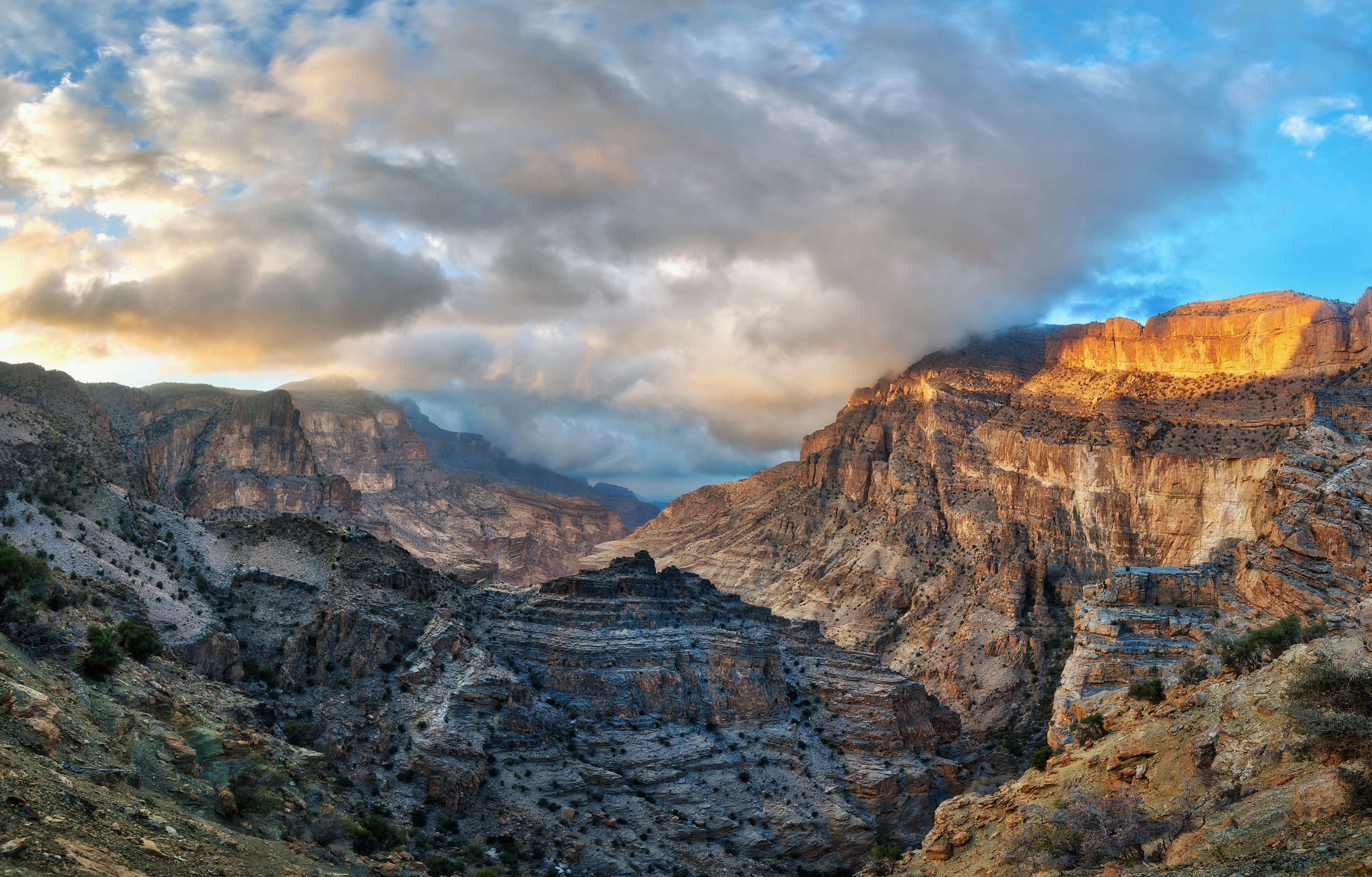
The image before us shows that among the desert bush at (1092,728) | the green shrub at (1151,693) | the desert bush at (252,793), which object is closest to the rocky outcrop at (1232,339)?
the green shrub at (1151,693)

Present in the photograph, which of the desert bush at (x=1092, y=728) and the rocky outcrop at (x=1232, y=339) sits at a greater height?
the rocky outcrop at (x=1232, y=339)

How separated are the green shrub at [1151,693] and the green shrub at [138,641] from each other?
48.7 meters

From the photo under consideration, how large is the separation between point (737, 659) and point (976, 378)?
385ft

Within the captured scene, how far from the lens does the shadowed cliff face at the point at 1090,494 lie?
9331 centimetres

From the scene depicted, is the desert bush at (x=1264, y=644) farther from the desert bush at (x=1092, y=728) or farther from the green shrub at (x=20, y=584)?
the green shrub at (x=20, y=584)

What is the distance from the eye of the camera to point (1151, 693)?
146 ft

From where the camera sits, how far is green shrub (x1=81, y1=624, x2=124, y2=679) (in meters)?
32.0

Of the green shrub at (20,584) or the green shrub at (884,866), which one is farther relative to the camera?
the green shrub at (884,866)

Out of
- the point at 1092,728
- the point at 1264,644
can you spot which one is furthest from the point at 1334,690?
the point at 1264,644

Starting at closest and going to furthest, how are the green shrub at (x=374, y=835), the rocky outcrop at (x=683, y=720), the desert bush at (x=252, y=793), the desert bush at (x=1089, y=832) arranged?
the desert bush at (x=1089, y=832) → the desert bush at (x=252, y=793) → the green shrub at (x=374, y=835) → the rocky outcrop at (x=683, y=720)

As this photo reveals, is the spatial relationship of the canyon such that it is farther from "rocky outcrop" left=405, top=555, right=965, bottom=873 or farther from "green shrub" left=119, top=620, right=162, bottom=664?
"green shrub" left=119, top=620, right=162, bottom=664

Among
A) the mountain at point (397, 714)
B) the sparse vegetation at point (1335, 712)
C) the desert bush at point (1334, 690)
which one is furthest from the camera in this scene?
the mountain at point (397, 714)

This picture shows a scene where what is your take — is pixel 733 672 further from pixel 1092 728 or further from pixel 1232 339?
pixel 1232 339

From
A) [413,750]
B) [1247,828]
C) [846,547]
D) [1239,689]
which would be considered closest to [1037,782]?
[1239,689]
